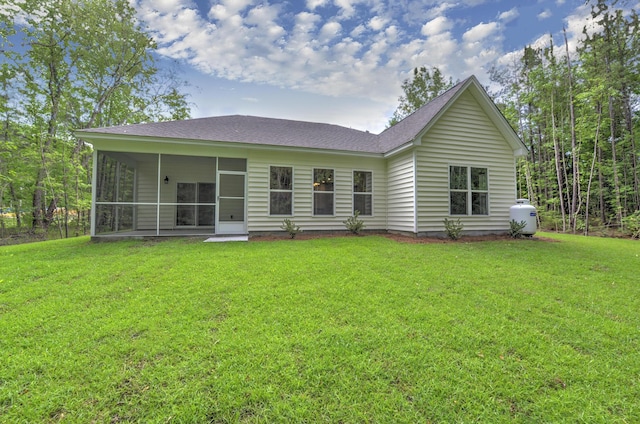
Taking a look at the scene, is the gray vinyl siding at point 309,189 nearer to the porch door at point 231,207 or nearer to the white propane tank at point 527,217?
the porch door at point 231,207

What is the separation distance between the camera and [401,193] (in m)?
8.70

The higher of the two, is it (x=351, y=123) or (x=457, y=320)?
(x=351, y=123)

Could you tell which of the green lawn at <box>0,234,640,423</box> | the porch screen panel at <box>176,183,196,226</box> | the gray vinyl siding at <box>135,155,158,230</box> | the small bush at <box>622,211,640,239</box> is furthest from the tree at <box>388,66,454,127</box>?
the green lawn at <box>0,234,640,423</box>

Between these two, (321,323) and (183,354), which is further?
(321,323)

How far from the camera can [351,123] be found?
20719 millimetres

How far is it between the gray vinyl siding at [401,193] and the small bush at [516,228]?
3575mm

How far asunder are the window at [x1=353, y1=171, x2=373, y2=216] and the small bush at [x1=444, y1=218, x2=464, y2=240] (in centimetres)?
250

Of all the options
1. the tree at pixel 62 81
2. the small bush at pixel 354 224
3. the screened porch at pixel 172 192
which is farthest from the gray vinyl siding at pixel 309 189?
the tree at pixel 62 81

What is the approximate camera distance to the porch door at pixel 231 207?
8628 millimetres

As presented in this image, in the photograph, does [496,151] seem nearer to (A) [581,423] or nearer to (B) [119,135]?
(A) [581,423]

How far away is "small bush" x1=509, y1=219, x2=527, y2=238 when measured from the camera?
8.54 metres

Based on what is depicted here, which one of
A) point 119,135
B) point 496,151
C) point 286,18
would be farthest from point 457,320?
point 286,18

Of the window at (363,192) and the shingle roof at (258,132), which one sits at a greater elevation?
the shingle roof at (258,132)

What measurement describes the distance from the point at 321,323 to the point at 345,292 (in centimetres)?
91
